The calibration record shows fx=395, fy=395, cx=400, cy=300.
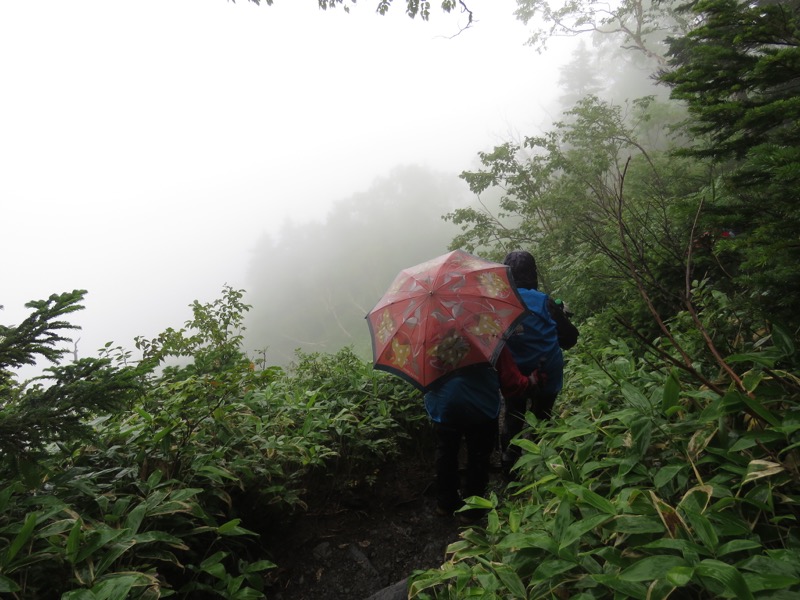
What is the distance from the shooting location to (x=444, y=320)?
254 cm

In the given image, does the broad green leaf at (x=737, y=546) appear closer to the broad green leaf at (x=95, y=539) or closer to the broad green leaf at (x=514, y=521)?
the broad green leaf at (x=514, y=521)

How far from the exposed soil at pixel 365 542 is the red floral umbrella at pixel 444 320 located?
1.31 metres

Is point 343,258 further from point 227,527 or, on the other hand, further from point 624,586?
point 624,586

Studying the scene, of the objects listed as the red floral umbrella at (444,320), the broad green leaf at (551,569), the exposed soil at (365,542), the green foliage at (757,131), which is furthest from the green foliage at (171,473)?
the green foliage at (757,131)

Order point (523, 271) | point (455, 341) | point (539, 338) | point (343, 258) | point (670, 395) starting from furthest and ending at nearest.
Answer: point (343, 258)
point (523, 271)
point (539, 338)
point (455, 341)
point (670, 395)

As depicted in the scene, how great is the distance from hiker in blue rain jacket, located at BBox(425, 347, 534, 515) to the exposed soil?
293 millimetres

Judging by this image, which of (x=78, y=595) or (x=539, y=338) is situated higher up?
(x=78, y=595)

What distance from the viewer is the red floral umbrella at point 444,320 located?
253cm

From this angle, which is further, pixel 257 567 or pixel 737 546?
pixel 257 567

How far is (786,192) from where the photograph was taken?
1446mm

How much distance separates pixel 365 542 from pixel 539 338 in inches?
79.7

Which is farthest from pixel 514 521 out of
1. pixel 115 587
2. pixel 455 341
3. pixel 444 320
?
pixel 115 587

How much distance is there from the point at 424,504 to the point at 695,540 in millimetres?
2438

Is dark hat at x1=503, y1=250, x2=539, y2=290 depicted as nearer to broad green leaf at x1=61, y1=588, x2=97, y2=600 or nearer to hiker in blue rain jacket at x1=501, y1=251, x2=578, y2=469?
hiker in blue rain jacket at x1=501, y1=251, x2=578, y2=469
